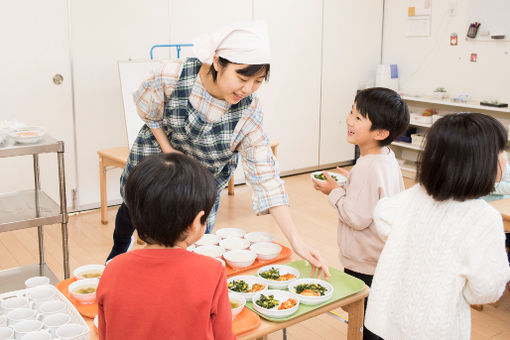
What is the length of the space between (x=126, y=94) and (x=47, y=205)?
63.7 inches

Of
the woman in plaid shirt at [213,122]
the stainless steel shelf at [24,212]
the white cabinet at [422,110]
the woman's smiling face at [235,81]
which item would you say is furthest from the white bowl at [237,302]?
the white cabinet at [422,110]

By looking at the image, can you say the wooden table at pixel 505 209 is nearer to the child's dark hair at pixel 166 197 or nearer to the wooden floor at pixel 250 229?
the wooden floor at pixel 250 229

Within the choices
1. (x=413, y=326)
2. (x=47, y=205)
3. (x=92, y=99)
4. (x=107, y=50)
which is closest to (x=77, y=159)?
(x=92, y=99)

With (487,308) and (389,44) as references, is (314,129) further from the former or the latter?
(487,308)

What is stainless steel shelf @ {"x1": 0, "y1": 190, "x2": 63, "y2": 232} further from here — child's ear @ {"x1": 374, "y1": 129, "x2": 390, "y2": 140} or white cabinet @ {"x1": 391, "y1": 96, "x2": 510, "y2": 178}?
white cabinet @ {"x1": 391, "y1": 96, "x2": 510, "y2": 178}

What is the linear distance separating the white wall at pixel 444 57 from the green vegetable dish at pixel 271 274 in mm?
3755

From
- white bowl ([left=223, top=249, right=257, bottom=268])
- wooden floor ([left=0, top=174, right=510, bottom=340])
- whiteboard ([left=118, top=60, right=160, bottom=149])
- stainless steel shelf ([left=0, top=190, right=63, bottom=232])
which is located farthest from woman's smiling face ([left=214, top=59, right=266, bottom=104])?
whiteboard ([left=118, top=60, right=160, bottom=149])

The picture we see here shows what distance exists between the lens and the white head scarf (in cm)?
168

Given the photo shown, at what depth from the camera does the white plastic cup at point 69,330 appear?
1.43 m

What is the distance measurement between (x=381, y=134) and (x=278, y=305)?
2.81ft

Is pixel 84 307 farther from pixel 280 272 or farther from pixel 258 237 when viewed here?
pixel 258 237

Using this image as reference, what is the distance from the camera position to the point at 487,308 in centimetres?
294

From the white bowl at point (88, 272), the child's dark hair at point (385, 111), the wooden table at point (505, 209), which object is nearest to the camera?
the white bowl at point (88, 272)

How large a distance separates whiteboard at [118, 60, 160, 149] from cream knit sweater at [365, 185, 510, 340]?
2582 mm
